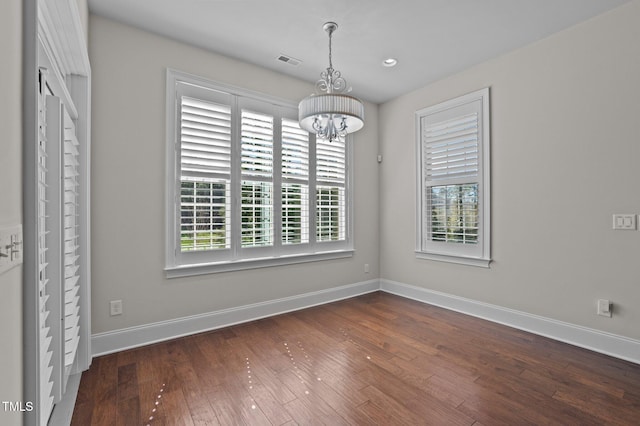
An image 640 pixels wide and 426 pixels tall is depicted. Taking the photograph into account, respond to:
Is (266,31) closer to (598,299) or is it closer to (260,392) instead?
(260,392)

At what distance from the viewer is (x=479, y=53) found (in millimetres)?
3254

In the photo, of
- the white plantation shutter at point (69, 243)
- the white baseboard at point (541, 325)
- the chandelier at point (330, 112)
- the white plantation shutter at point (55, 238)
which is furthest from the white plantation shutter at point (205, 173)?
the white baseboard at point (541, 325)

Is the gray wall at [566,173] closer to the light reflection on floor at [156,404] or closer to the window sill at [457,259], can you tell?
the window sill at [457,259]

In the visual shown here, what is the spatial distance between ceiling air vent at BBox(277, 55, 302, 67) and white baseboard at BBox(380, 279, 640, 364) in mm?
3202

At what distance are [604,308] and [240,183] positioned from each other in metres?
3.56

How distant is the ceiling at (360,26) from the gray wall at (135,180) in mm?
211

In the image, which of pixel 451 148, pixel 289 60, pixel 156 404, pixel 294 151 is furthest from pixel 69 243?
pixel 451 148

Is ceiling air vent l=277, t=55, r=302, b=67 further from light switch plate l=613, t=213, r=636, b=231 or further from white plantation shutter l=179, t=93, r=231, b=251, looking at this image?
light switch plate l=613, t=213, r=636, b=231

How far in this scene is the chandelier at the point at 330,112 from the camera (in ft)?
7.47

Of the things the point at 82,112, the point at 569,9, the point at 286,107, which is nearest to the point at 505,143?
the point at 569,9

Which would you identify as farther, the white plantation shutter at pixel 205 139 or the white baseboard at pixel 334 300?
the white plantation shutter at pixel 205 139

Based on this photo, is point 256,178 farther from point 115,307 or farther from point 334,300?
point 334,300

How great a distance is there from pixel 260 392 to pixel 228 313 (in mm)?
1307

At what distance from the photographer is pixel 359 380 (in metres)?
2.19
